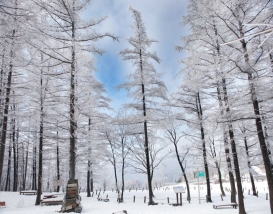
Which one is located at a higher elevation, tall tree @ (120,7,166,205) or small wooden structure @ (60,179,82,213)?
tall tree @ (120,7,166,205)

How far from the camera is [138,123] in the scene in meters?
15.7

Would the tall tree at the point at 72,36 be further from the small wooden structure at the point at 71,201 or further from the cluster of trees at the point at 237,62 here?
the cluster of trees at the point at 237,62

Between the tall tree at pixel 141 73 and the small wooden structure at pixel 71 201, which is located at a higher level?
the tall tree at pixel 141 73

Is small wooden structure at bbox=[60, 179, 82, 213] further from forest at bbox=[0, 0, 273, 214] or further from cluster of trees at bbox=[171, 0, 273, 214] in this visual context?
cluster of trees at bbox=[171, 0, 273, 214]

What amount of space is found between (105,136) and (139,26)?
38.2 feet

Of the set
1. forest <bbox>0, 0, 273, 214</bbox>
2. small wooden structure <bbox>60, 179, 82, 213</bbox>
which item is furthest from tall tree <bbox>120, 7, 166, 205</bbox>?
small wooden structure <bbox>60, 179, 82, 213</bbox>

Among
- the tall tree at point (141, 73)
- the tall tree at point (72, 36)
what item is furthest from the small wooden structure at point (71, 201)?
the tall tree at point (141, 73)

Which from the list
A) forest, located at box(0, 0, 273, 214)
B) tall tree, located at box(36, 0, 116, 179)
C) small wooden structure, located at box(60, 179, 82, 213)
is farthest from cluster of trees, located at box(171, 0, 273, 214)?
small wooden structure, located at box(60, 179, 82, 213)

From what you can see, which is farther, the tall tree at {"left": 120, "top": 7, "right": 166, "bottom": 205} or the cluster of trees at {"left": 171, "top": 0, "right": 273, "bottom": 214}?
the tall tree at {"left": 120, "top": 7, "right": 166, "bottom": 205}

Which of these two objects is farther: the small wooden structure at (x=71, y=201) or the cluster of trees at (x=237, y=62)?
the small wooden structure at (x=71, y=201)

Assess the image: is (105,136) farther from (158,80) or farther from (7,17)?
(7,17)

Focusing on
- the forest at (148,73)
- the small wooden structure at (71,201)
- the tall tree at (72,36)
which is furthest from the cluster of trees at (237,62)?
the small wooden structure at (71,201)

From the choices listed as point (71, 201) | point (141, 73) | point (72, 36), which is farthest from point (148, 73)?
point (71, 201)

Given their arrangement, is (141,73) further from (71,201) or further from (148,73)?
(71,201)
